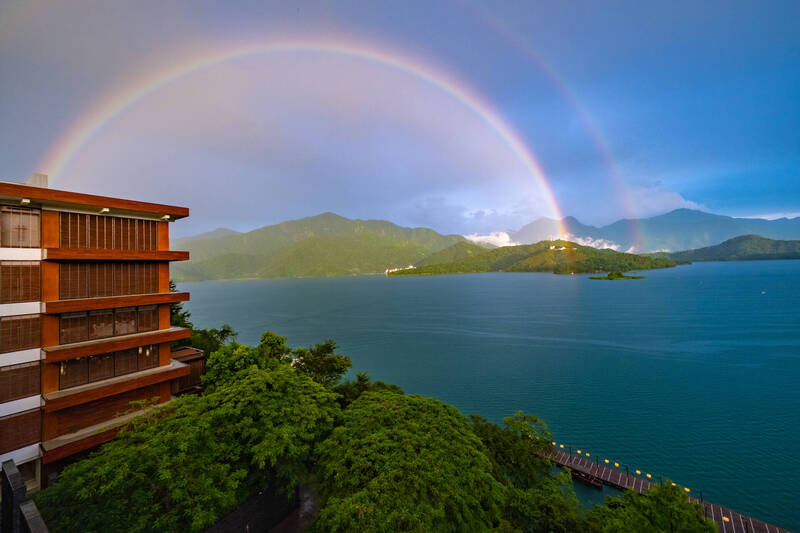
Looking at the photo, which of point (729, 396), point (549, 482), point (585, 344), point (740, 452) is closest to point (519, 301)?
point (585, 344)

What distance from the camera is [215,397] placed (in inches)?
664

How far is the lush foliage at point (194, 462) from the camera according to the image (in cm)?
1161

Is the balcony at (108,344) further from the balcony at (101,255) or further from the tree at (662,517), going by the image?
the tree at (662,517)

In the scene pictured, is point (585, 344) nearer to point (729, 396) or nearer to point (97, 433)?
point (729, 396)

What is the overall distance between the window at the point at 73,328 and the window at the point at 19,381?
5.64 ft

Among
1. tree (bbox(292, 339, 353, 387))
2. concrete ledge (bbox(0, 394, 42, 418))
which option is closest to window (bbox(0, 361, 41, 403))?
concrete ledge (bbox(0, 394, 42, 418))

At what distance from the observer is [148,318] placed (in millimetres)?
23234

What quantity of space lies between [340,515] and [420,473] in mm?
3290

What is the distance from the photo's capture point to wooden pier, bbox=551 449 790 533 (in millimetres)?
22359

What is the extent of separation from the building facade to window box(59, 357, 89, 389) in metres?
0.05

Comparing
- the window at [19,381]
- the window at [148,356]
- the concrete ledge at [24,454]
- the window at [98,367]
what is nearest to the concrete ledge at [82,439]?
the concrete ledge at [24,454]

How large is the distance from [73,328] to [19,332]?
7.13 ft

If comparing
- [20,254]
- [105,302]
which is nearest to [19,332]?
[105,302]

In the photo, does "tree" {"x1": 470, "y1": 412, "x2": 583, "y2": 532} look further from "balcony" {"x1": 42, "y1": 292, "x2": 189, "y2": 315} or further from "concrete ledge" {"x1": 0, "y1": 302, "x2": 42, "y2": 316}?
"concrete ledge" {"x1": 0, "y1": 302, "x2": 42, "y2": 316}
